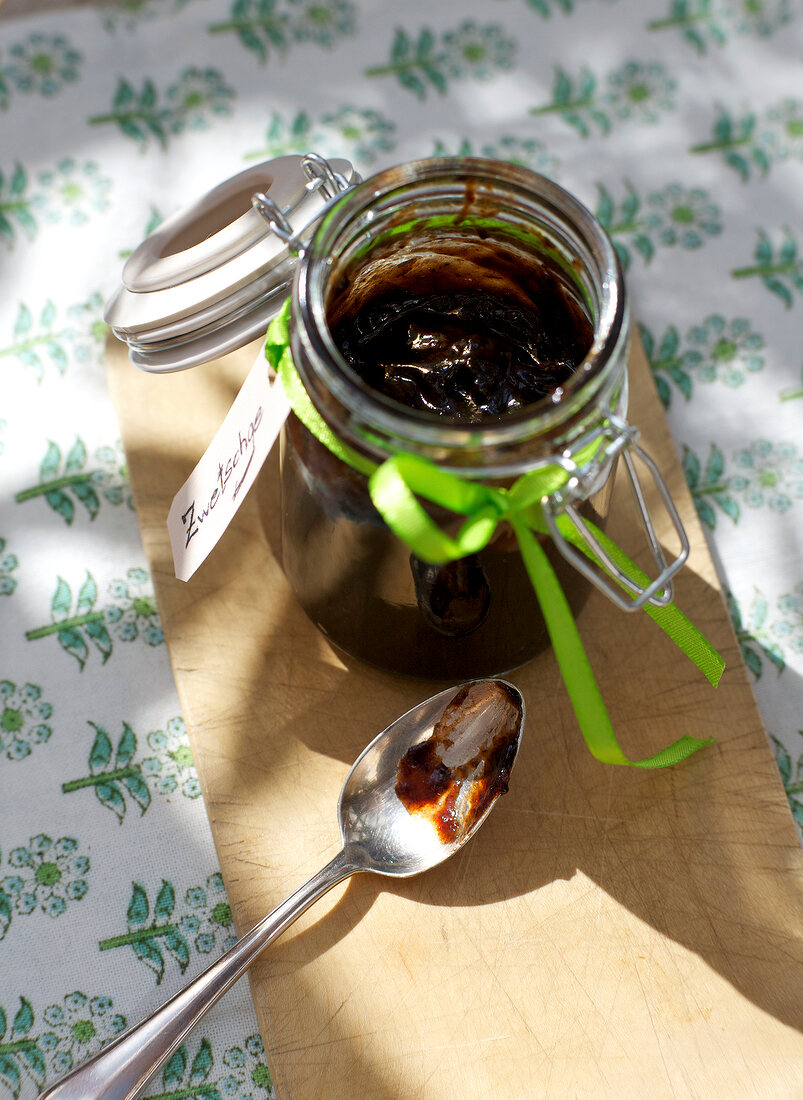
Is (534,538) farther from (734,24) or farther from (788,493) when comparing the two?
(734,24)

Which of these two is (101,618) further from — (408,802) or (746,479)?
(746,479)

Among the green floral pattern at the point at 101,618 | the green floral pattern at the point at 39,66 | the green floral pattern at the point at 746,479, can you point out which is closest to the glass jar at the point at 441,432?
the green floral pattern at the point at 101,618

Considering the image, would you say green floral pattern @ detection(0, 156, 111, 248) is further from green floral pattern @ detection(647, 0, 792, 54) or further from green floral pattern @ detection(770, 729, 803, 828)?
green floral pattern @ detection(770, 729, 803, 828)

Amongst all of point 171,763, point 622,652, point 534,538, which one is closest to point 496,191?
point 534,538

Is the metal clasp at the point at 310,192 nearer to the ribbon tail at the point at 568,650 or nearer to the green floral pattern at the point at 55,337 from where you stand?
the ribbon tail at the point at 568,650

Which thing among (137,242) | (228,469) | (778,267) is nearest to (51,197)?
(137,242)

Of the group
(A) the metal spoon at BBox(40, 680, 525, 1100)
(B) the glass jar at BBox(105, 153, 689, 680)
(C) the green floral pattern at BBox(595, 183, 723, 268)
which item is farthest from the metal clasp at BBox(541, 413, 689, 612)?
(C) the green floral pattern at BBox(595, 183, 723, 268)
